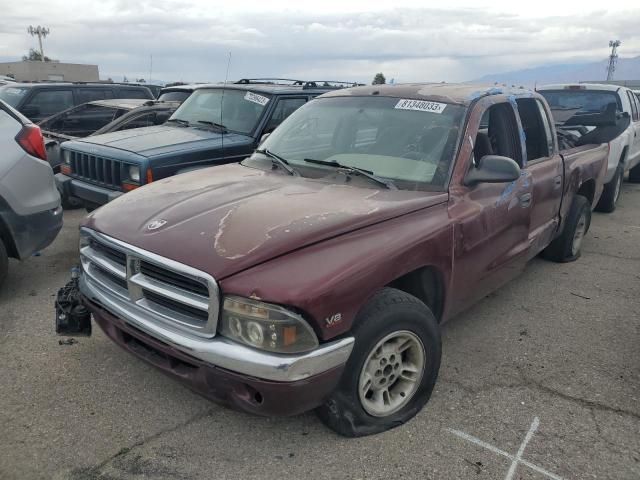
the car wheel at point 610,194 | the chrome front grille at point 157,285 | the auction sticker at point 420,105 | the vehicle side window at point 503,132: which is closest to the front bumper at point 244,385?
the chrome front grille at point 157,285

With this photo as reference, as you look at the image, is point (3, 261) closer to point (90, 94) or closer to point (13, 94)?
point (13, 94)

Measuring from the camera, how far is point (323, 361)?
2350 millimetres

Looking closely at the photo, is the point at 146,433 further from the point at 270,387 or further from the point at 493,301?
the point at 493,301

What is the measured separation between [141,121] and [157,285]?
18.9 feet

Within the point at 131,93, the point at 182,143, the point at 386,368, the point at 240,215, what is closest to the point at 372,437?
the point at 386,368

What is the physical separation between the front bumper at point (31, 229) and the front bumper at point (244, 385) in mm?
2429

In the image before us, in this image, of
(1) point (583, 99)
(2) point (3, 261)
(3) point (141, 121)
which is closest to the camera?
(2) point (3, 261)

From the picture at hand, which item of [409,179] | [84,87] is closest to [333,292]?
[409,179]

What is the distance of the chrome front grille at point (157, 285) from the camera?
2387mm

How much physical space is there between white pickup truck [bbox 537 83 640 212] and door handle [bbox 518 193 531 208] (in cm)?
334

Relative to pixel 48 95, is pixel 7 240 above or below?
below

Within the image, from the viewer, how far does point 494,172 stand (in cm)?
321

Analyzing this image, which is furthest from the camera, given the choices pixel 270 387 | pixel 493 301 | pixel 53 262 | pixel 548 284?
pixel 53 262

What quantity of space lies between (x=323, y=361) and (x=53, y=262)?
411cm
